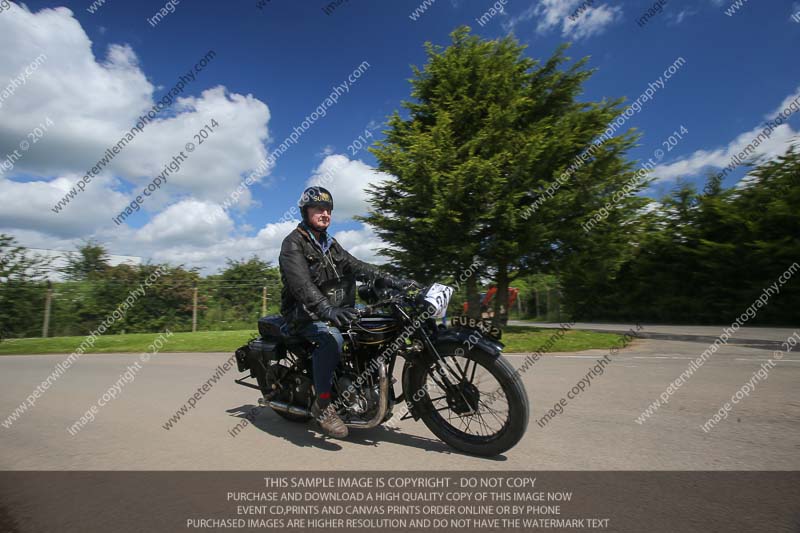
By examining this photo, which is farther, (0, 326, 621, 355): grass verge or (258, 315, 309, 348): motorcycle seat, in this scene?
(0, 326, 621, 355): grass verge

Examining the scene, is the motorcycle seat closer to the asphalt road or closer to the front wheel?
the asphalt road

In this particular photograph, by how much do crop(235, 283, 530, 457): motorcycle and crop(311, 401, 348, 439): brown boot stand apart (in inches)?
2.7

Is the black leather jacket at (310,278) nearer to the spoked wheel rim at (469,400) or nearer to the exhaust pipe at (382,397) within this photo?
the exhaust pipe at (382,397)

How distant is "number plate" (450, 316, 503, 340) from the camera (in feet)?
9.55

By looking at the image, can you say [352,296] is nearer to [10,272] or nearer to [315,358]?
[315,358]

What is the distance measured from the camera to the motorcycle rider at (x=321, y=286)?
3.11 m

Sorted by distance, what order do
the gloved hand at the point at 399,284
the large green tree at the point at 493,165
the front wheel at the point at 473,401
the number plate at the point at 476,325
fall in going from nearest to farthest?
the front wheel at the point at 473,401
the number plate at the point at 476,325
the gloved hand at the point at 399,284
the large green tree at the point at 493,165

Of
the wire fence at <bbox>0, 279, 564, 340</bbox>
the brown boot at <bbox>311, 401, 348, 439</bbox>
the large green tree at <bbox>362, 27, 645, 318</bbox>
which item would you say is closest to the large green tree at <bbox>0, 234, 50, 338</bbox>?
the wire fence at <bbox>0, 279, 564, 340</bbox>

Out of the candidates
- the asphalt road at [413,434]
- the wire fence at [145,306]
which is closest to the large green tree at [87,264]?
the wire fence at [145,306]

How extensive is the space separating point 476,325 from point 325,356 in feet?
3.99

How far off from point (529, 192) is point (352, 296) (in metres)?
9.89

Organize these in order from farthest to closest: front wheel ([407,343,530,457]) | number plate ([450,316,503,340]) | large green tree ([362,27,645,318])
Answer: large green tree ([362,27,645,318]) < number plate ([450,316,503,340]) < front wheel ([407,343,530,457])

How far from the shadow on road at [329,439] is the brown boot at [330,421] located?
0.40ft

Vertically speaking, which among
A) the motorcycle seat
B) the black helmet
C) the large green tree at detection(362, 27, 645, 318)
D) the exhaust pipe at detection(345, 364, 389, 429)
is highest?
the large green tree at detection(362, 27, 645, 318)
